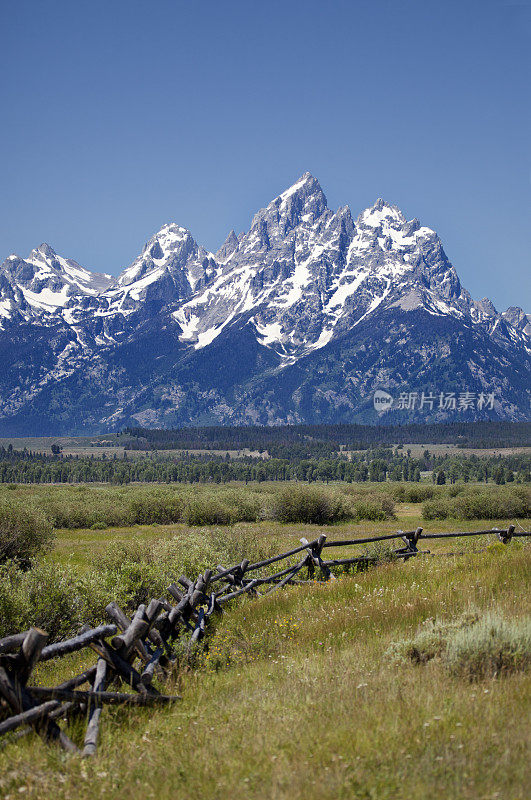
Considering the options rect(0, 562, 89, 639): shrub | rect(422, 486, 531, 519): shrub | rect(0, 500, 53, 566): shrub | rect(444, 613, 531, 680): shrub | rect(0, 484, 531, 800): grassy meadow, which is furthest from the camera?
rect(422, 486, 531, 519): shrub

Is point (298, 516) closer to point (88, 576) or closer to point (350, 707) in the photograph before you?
point (88, 576)

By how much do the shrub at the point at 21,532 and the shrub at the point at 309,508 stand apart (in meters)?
31.9

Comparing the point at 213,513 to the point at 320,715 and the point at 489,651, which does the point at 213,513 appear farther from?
the point at 320,715

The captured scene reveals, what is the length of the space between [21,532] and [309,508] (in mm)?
35919

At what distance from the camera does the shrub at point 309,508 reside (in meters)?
62.4

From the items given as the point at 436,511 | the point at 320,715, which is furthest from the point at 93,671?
the point at 436,511

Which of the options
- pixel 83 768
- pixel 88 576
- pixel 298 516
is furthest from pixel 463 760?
pixel 298 516

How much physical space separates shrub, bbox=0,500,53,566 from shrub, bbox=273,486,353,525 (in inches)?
1258

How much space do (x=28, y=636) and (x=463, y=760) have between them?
4.88m

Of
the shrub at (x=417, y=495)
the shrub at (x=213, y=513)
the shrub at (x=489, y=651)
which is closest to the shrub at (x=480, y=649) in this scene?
the shrub at (x=489, y=651)

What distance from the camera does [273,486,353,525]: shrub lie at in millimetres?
62438

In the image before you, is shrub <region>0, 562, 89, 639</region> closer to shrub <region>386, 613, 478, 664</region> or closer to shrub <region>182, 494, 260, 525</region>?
shrub <region>386, 613, 478, 664</region>

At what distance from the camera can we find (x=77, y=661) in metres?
12.9

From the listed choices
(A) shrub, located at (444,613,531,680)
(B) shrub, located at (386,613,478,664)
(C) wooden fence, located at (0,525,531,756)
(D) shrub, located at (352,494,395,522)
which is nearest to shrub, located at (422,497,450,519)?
(D) shrub, located at (352,494,395,522)
